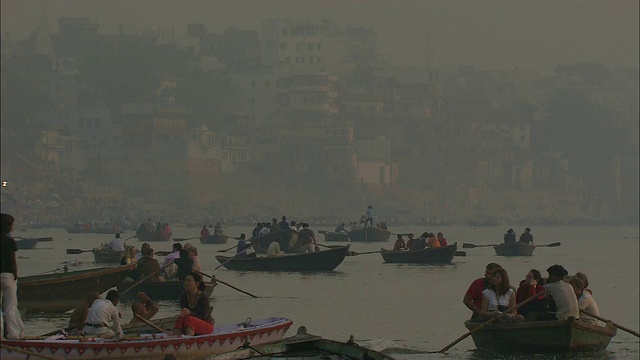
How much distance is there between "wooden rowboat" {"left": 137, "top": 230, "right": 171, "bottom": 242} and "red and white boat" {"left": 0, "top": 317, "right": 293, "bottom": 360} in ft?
222

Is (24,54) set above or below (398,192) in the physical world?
above

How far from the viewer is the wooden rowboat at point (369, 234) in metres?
86.6

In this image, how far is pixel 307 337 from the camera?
17406 mm

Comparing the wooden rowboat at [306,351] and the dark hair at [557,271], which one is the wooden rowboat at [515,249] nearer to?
the dark hair at [557,271]

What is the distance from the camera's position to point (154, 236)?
8756 cm

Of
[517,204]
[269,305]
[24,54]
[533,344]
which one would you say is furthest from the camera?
[24,54]

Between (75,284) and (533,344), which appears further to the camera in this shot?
(75,284)

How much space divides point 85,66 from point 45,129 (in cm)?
2853

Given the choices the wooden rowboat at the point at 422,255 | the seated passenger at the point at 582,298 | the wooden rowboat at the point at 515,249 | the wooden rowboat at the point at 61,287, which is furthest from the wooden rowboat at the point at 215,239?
the seated passenger at the point at 582,298

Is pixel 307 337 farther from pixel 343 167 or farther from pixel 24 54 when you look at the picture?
pixel 24 54

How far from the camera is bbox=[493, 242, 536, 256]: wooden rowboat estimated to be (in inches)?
2486

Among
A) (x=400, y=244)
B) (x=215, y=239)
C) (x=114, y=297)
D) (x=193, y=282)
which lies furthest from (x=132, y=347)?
(x=215, y=239)

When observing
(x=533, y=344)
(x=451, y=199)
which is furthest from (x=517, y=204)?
(x=533, y=344)

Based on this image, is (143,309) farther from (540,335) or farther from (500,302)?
(540,335)
